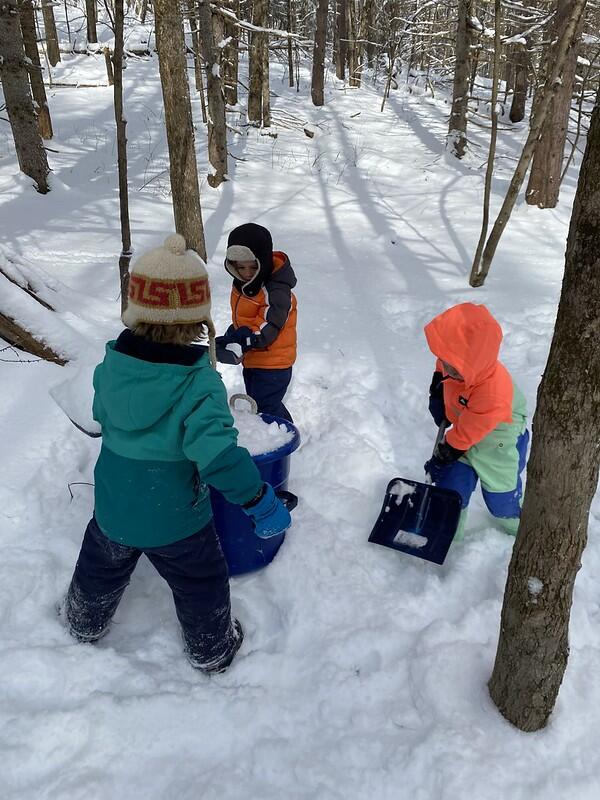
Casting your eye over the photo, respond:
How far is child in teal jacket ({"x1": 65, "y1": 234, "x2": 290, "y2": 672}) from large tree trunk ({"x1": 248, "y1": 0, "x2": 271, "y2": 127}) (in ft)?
39.5

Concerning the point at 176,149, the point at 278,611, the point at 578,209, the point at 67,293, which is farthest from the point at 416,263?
the point at 578,209

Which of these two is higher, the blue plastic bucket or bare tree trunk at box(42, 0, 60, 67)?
bare tree trunk at box(42, 0, 60, 67)

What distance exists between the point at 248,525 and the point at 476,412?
1221mm

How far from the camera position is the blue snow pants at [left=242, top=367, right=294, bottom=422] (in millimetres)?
3400

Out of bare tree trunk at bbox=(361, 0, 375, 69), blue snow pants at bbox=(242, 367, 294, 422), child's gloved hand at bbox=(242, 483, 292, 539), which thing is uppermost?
bare tree trunk at bbox=(361, 0, 375, 69)

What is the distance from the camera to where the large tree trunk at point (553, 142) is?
7504mm

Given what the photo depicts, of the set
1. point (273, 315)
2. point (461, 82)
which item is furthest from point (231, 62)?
point (273, 315)

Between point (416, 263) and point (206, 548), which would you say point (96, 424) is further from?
point (416, 263)

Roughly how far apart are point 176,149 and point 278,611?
4.80 meters

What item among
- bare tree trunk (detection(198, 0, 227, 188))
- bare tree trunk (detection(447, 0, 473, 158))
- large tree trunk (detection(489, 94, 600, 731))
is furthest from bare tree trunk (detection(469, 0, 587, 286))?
bare tree trunk (detection(447, 0, 473, 158))

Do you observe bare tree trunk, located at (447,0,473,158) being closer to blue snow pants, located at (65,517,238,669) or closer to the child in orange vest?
the child in orange vest

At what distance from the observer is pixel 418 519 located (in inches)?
117

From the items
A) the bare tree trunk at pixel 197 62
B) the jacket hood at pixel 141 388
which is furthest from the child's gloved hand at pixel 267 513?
the bare tree trunk at pixel 197 62

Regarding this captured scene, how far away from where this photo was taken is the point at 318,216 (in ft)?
29.3
